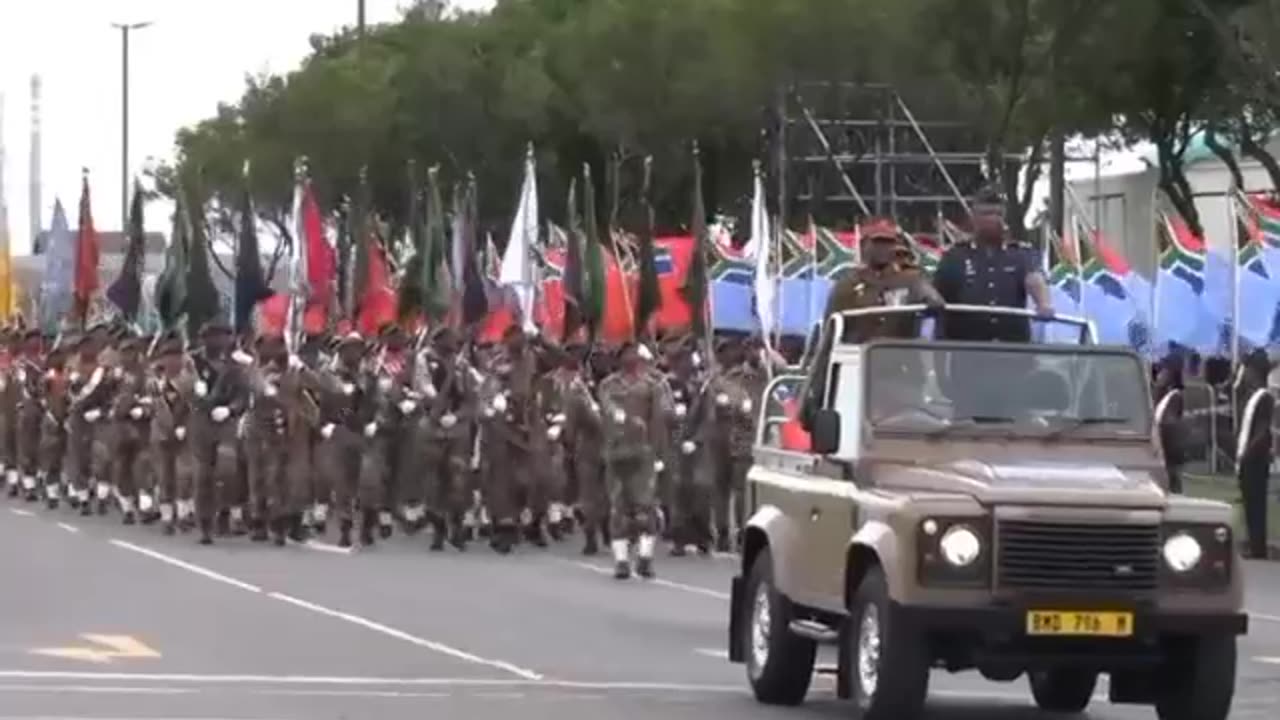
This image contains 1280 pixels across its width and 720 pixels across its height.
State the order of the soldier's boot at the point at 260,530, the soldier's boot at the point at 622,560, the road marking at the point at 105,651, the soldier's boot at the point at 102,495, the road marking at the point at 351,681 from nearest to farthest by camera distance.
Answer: the road marking at the point at 351,681 < the road marking at the point at 105,651 < the soldier's boot at the point at 622,560 < the soldier's boot at the point at 260,530 < the soldier's boot at the point at 102,495

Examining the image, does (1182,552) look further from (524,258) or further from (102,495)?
(524,258)

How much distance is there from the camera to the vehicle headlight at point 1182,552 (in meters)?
15.3

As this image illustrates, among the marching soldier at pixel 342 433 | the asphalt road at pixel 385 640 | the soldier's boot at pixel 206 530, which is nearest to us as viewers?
the asphalt road at pixel 385 640

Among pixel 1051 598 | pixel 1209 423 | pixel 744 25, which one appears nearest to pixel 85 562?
pixel 1051 598

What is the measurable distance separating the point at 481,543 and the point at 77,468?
787 cm

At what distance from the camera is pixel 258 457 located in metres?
32.8

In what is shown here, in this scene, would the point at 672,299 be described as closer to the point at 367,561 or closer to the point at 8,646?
the point at 367,561

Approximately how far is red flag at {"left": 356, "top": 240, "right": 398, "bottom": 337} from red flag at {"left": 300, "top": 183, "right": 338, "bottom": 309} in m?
0.82

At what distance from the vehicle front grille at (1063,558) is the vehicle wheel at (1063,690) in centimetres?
197

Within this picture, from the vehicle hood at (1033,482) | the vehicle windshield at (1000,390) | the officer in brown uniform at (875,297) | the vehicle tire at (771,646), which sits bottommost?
the vehicle tire at (771,646)

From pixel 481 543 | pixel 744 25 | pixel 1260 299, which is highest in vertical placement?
pixel 744 25

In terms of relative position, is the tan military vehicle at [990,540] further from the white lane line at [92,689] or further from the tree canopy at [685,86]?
the tree canopy at [685,86]

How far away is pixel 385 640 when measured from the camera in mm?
21328

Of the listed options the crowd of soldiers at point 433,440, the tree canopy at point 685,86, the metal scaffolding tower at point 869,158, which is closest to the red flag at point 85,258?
the tree canopy at point 685,86
